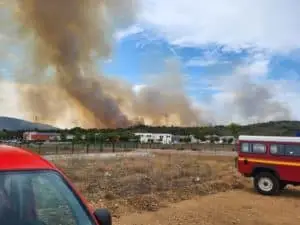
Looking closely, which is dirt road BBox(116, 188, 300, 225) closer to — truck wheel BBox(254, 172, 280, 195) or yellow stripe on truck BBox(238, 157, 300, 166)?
truck wheel BBox(254, 172, 280, 195)

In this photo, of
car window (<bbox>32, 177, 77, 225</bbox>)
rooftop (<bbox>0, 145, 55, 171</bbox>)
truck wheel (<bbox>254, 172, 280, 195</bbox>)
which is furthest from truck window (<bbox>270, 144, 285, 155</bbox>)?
rooftop (<bbox>0, 145, 55, 171</bbox>)

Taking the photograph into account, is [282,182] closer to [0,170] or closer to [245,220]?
[245,220]

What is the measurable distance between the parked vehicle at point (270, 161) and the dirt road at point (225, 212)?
89 cm

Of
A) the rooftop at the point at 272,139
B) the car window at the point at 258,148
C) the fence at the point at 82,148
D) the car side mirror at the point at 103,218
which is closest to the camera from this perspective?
the car side mirror at the point at 103,218

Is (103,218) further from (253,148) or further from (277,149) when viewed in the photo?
(253,148)

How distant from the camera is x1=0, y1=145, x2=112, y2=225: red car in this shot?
330cm

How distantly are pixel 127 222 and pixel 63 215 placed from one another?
7616 mm

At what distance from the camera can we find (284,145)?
17047mm

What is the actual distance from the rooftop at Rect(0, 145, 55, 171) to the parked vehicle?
14.3 metres

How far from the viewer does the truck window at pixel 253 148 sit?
17.7m

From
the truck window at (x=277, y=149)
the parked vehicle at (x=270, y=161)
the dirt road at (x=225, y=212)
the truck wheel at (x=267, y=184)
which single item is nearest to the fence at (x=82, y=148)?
the parked vehicle at (x=270, y=161)

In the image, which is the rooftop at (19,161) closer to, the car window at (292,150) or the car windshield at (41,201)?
the car windshield at (41,201)

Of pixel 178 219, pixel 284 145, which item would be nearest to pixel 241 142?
pixel 284 145

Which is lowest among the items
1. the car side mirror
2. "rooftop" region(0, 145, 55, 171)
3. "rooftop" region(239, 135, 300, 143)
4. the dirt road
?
the dirt road
